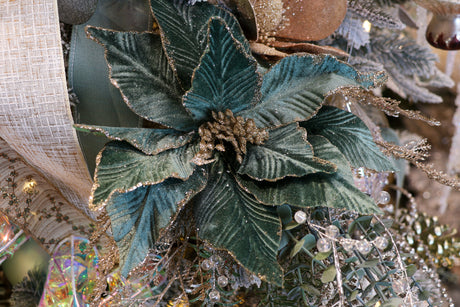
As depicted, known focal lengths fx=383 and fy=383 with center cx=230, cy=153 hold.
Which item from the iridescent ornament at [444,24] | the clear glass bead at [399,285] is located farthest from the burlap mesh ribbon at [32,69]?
the iridescent ornament at [444,24]

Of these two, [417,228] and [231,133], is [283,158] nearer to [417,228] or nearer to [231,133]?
[231,133]

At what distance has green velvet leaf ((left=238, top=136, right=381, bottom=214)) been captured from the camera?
25 cm

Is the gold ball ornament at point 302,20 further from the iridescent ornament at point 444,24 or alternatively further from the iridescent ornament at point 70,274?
the iridescent ornament at point 70,274

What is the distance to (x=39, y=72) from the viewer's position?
0.28 meters

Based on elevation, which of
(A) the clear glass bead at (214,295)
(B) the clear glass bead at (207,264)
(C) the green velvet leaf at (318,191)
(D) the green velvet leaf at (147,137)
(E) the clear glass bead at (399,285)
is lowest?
(A) the clear glass bead at (214,295)

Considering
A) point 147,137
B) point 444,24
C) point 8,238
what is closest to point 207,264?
point 147,137

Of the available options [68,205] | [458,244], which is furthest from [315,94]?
[458,244]

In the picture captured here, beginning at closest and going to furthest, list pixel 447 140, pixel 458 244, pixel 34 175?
pixel 34 175
pixel 458 244
pixel 447 140

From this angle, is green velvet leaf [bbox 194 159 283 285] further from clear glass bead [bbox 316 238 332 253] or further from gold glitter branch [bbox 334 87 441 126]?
Result: gold glitter branch [bbox 334 87 441 126]

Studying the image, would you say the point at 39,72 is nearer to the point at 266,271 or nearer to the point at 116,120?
the point at 116,120

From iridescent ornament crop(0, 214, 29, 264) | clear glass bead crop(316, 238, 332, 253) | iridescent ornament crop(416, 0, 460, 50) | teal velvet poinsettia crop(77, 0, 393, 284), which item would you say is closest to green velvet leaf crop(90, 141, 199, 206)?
teal velvet poinsettia crop(77, 0, 393, 284)

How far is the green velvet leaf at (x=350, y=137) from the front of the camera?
308mm

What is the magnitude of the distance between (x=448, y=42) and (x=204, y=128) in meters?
0.36

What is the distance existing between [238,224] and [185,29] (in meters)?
0.15
